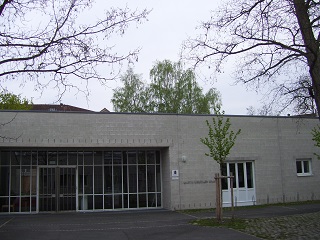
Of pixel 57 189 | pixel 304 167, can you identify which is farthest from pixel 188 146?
pixel 304 167

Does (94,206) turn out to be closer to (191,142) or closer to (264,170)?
(191,142)

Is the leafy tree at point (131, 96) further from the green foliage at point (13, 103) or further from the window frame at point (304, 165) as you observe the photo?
the window frame at point (304, 165)

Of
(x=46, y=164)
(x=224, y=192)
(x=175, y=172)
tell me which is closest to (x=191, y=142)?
(x=175, y=172)

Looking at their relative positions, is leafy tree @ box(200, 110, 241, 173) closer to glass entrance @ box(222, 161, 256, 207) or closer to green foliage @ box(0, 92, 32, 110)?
glass entrance @ box(222, 161, 256, 207)

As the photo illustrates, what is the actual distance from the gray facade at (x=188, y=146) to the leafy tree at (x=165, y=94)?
20.0 meters

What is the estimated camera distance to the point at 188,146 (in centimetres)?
2280

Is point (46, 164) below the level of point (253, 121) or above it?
below

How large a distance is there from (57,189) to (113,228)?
25.6ft

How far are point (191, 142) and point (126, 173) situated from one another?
13.3ft

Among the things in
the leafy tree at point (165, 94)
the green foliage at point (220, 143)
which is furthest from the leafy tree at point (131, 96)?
the green foliage at point (220, 143)

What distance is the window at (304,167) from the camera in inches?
1000

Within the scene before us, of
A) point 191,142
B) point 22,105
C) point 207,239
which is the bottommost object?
point 207,239

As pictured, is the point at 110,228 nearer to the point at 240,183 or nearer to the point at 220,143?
the point at 220,143

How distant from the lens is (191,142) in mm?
22906
